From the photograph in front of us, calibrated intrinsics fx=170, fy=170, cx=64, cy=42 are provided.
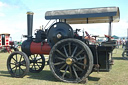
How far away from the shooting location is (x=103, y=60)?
5.65 metres

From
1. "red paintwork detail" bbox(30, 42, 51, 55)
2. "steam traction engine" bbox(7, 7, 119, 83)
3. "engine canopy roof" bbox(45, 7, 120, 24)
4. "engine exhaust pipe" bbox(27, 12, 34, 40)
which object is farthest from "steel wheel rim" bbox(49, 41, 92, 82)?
"engine exhaust pipe" bbox(27, 12, 34, 40)

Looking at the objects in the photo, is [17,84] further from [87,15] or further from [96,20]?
[96,20]

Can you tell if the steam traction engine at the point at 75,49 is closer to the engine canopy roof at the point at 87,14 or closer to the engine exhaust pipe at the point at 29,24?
the engine canopy roof at the point at 87,14

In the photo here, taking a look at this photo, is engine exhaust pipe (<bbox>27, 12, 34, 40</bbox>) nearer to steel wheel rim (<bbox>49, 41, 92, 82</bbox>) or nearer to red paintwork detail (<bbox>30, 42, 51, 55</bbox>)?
red paintwork detail (<bbox>30, 42, 51, 55</bbox>)

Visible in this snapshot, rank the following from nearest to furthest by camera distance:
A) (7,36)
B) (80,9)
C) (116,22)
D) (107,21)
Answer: (80,9), (107,21), (116,22), (7,36)

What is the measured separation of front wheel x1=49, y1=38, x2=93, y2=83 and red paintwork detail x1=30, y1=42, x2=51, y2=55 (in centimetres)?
72

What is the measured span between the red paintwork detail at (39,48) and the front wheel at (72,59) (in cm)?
72

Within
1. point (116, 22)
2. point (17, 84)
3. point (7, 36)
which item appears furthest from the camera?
point (7, 36)

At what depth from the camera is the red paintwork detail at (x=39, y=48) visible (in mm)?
6514

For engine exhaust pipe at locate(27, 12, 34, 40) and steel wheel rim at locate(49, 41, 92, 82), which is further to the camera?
engine exhaust pipe at locate(27, 12, 34, 40)

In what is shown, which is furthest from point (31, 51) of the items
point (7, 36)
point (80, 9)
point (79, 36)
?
point (7, 36)

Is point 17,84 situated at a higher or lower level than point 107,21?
lower

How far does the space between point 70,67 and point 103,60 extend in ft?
3.69

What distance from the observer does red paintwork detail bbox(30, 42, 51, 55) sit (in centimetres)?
651
